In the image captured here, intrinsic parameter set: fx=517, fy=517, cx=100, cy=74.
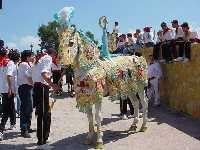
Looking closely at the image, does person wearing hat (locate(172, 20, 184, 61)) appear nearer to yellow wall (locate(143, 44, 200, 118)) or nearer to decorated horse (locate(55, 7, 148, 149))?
yellow wall (locate(143, 44, 200, 118))

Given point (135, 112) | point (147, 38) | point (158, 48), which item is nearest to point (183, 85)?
point (158, 48)

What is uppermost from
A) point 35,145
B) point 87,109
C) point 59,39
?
point 59,39

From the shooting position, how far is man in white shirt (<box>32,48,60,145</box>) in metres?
10.5

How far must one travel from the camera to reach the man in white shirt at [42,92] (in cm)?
1045

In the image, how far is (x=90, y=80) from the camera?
10609 mm

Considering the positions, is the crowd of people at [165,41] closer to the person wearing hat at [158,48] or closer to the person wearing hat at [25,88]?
the person wearing hat at [158,48]

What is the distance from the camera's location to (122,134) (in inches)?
482

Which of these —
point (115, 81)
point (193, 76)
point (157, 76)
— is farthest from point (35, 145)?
point (157, 76)

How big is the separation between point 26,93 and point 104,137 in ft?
6.76

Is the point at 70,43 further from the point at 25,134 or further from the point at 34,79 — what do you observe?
the point at 25,134

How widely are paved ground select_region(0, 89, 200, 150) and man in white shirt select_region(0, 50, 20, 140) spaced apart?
543mm

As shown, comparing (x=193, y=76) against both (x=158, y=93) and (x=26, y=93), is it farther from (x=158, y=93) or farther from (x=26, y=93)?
(x=26, y=93)

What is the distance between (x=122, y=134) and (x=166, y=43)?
18.2 ft

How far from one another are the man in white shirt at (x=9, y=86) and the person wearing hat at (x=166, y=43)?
6.04 meters
